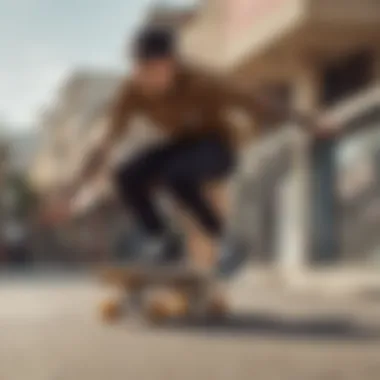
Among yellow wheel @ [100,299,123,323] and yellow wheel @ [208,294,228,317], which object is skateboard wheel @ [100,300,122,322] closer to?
yellow wheel @ [100,299,123,323]

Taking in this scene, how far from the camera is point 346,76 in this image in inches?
372

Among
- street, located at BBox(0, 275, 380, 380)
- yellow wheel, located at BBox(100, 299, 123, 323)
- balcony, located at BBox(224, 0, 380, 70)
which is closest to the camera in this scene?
street, located at BBox(0, 275, 380, 380)

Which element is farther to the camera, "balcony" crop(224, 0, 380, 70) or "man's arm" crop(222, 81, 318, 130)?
"balcony" crop(224, 0, 380, 70)

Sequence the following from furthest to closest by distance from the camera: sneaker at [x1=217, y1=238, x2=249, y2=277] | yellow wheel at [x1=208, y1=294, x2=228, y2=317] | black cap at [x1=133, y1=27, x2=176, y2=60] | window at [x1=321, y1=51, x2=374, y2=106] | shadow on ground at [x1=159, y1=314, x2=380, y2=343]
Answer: window at [x1=321, y1=51, x2=374, y2=106], yellow wheel at [x1=208, y1=294, x2=228, y2=317], sneaker at [x1=217, y1=238, x2=249, y2=277], black cap at [x1=133, y1=27, x2=176, y2=60], shadow on ground at [x1=159, y1=314, x2=380, y2=343]

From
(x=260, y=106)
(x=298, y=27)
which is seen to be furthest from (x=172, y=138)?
(x=298, y=27)

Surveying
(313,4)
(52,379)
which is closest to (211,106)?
(52,379)

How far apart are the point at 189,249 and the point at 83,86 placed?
100 centimetres

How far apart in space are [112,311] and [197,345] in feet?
3.59

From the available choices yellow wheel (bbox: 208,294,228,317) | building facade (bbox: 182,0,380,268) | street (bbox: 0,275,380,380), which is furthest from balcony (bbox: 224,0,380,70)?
yellow wheel (bbox: 208,294,228,317)

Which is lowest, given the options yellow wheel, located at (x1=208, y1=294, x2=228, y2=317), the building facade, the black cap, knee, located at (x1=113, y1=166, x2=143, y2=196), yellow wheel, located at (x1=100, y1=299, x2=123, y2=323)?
yellow wheel, located at (x1=100, y1=299, x2=123, y2=323)

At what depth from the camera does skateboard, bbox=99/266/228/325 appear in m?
4.32

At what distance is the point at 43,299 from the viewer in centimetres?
611

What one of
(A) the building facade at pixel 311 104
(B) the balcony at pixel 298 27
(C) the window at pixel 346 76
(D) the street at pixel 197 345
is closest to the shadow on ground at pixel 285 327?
(D) the street at pixel 197 345

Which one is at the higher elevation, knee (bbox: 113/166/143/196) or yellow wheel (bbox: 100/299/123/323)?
knee (bbox: 113/166/143/196)
